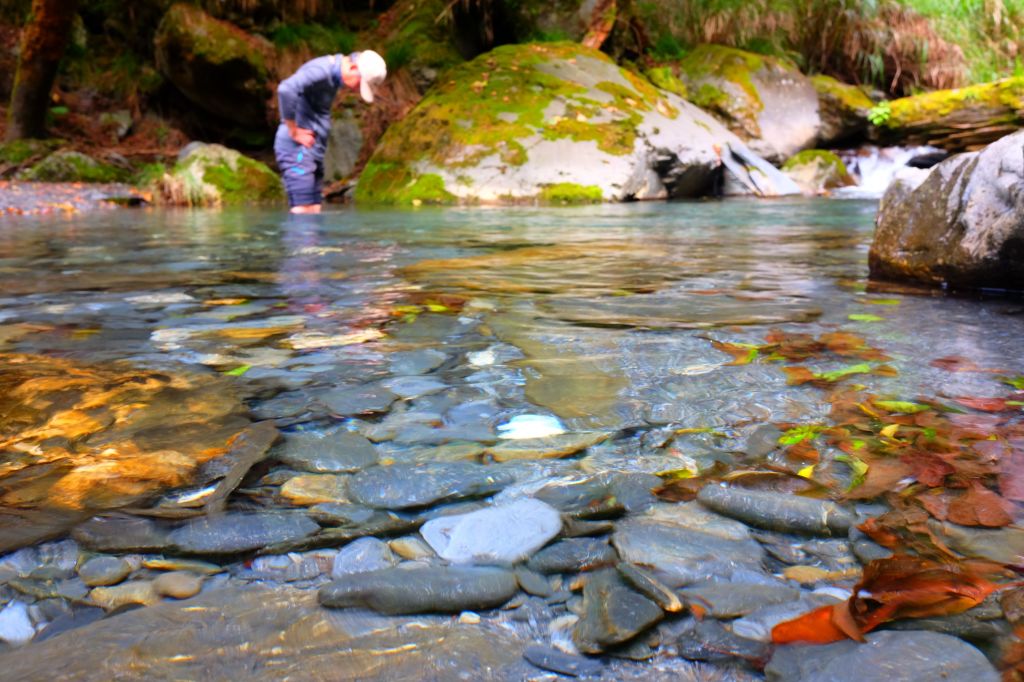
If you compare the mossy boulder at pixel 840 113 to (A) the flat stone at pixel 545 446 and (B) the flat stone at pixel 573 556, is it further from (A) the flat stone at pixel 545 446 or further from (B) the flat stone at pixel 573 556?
(B) the flat stone at pixel 573 556

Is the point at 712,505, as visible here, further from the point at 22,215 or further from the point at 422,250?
the point at 22,215

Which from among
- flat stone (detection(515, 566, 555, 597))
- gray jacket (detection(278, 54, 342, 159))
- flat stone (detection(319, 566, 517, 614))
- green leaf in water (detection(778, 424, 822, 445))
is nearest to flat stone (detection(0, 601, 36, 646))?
flat stone (detection(319, 566, 517, 614))

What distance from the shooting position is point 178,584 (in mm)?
960

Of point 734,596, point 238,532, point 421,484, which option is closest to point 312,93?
point 421,484

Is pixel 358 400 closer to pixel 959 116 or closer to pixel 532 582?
pixel 532 582

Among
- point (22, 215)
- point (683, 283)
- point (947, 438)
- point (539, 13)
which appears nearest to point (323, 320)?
point (683, 283)

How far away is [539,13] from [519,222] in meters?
8.95

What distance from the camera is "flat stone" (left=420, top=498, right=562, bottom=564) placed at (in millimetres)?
1021

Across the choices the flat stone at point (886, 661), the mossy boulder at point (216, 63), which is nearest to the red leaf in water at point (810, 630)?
the flat stone at point (886, 661)

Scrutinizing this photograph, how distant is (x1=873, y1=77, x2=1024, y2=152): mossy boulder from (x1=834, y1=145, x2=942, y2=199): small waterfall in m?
0.27

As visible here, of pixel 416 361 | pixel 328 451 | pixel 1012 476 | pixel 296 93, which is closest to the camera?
pixel 1012 476

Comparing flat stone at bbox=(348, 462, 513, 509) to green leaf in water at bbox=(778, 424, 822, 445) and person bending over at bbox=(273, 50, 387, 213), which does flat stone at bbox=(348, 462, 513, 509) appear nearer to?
green leaf in water at bbox=(778, 424, 822, 445)

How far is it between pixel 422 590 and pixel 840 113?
14837mm

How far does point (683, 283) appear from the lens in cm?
324
